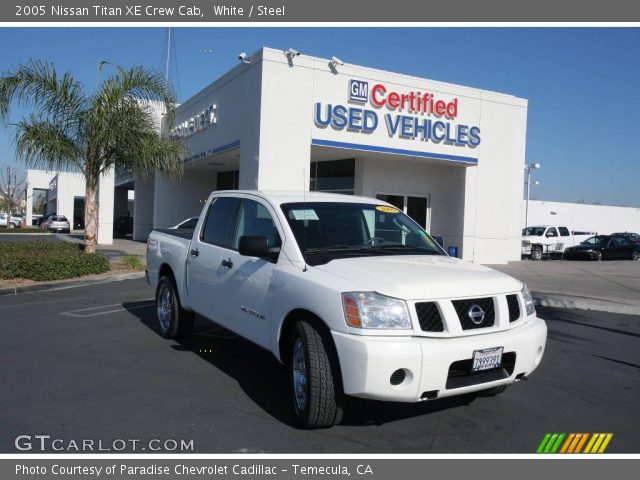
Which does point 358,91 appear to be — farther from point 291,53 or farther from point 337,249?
point 337,249

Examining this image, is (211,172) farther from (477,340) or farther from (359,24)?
(477,340)

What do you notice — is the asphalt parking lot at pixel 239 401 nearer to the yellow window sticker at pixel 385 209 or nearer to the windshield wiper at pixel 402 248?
the windshield wiper at pixel 402 248

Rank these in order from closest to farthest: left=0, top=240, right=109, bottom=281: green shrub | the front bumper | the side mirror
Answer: the front bumper < the side mirror < left=0, top=240, right=109, bottom=281: green shrub

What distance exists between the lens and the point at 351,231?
18.5 ft

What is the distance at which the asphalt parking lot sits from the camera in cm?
430

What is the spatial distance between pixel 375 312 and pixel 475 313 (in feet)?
2.61

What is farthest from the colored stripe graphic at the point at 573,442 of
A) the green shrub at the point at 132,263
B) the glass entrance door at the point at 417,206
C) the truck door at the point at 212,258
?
the glass entrance door at the point at 417,206

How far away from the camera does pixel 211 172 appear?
27984 mm

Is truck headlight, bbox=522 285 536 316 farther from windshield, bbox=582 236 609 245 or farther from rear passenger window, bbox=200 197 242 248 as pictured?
windshield, bbox=582 236 609 245

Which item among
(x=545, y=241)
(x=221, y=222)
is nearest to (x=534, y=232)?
(x=545, y=241)

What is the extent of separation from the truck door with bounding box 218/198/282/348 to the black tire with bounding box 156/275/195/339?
56.5 inches

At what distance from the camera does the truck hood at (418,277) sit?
165 inches

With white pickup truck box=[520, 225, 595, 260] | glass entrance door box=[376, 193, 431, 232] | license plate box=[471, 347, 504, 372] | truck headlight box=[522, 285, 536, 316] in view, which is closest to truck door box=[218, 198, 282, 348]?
license plate box=[471, 347, 504, 372]

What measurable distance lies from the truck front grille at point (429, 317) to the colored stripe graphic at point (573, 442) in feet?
3.83
